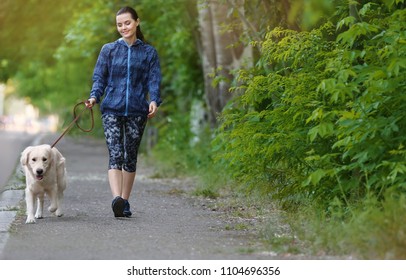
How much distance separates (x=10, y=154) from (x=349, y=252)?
73.6 feet

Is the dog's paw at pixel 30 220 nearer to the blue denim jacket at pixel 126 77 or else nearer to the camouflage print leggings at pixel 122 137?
the camouflage print leggings at pixel 122 137

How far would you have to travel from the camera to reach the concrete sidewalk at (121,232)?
26.1 feet

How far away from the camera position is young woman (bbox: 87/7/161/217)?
10711 mm

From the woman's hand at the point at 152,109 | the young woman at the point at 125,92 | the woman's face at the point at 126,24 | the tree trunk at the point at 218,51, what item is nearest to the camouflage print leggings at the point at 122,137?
the young woman at the point at 125,92

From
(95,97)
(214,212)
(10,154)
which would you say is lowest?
(10,154)

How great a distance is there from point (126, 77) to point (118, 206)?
139 centimetres

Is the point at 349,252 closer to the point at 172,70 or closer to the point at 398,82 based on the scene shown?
the point at 398,82

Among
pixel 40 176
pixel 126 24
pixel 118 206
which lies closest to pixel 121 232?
pixel 118 206

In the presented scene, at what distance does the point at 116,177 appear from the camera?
10.8 m

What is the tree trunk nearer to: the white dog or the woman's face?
the woman's face

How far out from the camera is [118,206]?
10.5m

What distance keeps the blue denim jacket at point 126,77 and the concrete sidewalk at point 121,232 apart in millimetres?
1207

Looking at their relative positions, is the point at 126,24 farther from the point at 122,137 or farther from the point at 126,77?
the point at 122,137
